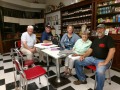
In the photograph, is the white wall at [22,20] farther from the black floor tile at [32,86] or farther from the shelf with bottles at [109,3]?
the shelf with bottles at [109,3]

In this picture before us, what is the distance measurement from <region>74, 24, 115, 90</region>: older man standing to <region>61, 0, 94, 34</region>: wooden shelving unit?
1387 millimetres

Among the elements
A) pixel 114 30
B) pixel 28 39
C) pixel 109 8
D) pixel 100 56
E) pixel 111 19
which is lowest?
pixel 100 56

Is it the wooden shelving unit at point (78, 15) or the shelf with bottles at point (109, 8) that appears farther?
the wooden shelving unit at point (78, 15)

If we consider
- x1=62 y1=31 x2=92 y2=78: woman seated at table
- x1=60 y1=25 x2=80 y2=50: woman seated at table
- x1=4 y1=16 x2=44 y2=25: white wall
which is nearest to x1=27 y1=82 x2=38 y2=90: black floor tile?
x1=62 y1=31 x2=92 y2=78: woman seated at table

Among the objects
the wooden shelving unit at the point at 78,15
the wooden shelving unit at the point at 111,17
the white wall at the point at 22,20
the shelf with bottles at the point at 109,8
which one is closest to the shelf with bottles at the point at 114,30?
the wooden shelving unit at the point at 111,17

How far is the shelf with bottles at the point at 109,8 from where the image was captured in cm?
283

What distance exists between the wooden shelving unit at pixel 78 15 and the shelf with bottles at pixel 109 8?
0.30 m

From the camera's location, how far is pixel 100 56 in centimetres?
201

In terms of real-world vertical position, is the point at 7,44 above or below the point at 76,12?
below

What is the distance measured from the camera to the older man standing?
174 centimetres

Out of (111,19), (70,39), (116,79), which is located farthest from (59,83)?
(111,19)

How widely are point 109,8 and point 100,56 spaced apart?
1728 millimetres

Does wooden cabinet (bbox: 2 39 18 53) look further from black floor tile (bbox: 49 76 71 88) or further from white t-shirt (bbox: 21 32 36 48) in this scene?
black floor tile (bbox: 49 76 71 88)

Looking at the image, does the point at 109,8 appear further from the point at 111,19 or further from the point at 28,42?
the point at 28,42
